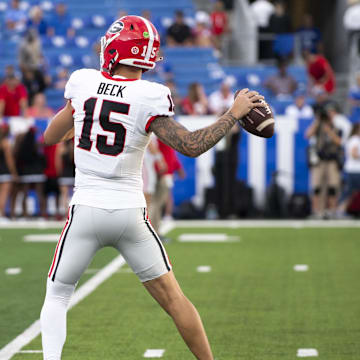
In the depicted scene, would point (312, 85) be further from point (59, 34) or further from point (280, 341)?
point (280, 341)

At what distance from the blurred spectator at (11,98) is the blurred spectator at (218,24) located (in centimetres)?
612

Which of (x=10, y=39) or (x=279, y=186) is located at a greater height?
(x=10, y=39)

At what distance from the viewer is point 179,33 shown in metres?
21.2

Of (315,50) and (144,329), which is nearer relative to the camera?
(144,329)

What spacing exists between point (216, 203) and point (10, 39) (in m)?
8.76

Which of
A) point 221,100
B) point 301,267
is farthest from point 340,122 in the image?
point 301,267

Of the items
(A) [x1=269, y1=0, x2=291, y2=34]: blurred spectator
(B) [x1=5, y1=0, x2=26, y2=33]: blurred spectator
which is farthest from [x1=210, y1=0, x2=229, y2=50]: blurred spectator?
(B) [x1=5, y1=0, x2=26, y2=33]: blurred spectator

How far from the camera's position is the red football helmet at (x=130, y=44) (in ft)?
14.4

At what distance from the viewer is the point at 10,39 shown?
74.8 ft

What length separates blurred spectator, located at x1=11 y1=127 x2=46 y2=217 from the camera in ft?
52.2

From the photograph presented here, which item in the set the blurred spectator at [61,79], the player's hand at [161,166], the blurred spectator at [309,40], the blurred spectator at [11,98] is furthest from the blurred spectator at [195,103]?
the blurred spectator at [309,40]

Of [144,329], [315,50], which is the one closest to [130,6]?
[315,50]

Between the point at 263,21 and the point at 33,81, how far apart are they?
8217mm

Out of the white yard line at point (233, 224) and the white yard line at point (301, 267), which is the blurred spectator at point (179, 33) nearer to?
the white yard line at point (233, 224)
